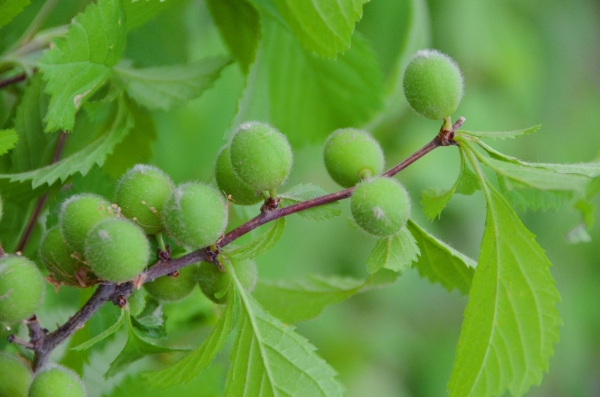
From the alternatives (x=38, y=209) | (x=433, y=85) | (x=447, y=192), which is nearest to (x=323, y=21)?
(x=433, y=85)

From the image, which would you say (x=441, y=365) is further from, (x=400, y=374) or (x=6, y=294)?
(x=6, y=294)

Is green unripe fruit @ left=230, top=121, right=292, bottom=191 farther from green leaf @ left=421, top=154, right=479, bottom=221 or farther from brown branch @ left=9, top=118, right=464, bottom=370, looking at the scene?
green leaf @ left=421, top=154, right=479, bottom=221

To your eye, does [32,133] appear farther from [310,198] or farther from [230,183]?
[310,198]

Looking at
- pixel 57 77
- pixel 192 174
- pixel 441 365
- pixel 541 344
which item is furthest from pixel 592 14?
pixel 57 77

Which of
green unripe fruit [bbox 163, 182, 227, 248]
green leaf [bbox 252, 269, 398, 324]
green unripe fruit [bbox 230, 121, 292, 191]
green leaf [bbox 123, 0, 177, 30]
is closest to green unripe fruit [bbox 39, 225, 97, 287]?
green unripe fruit [bbox 163, 182, 227, 248]

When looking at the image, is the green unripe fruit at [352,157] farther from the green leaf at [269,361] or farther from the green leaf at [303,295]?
the green leaf at [303,295]
